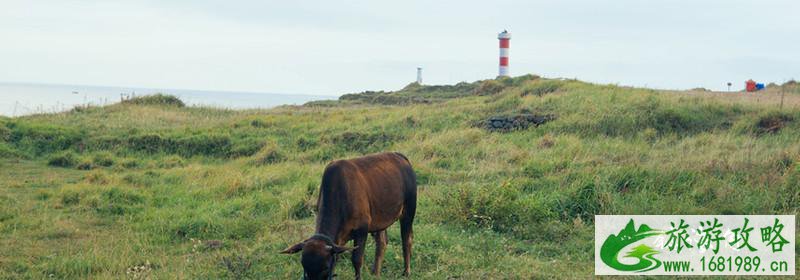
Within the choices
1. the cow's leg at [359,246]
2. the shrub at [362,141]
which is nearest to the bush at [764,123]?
the shrub at [362,141]

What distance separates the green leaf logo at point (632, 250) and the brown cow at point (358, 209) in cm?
234

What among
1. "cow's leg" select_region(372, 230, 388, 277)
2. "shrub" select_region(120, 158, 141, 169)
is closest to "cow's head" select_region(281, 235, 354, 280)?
"cow's leg" select_region(372, 230, 388, 277)

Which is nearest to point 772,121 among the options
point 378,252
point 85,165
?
point 378,252

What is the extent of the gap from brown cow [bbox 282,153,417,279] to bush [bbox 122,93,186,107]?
789 inches

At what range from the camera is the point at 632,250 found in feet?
25.8

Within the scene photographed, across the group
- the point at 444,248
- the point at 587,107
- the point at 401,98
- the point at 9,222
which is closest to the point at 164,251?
the point at 9,222

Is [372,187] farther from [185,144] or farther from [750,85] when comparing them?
[750,85]

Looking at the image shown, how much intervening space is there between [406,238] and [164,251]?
3.30 metres

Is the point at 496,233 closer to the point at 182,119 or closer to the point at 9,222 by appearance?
the point at 9,222

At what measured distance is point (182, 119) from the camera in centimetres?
2150

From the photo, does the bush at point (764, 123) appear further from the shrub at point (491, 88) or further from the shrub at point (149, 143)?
the shrub at point (149, 143)

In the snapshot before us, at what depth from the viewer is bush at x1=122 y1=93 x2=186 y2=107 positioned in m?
25.0

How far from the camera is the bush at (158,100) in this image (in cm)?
2498

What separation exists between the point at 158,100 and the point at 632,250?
21268 millimetres
